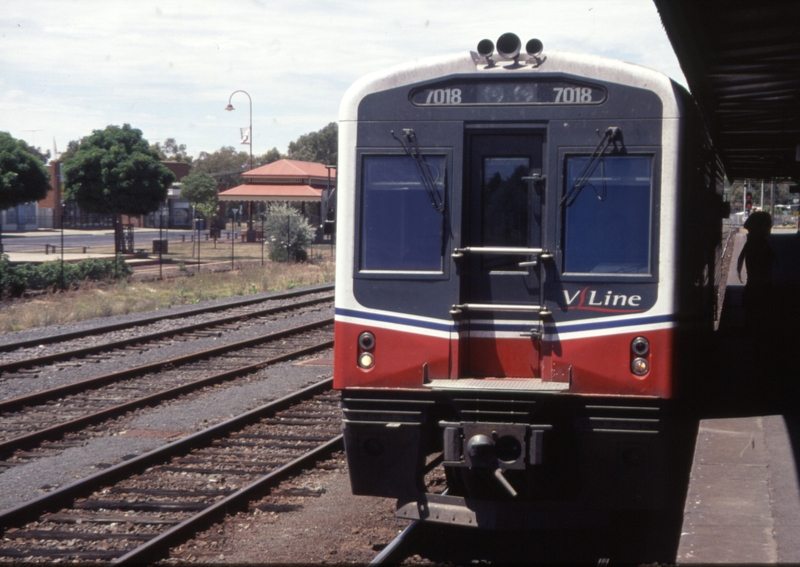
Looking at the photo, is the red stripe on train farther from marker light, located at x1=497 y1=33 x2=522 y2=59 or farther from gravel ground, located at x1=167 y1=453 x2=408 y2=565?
marker light, located at x1=497 y1=33 x2=522 y2=59

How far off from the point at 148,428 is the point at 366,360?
14.9 feet

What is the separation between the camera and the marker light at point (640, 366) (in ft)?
18.6

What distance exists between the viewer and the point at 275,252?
39.5m

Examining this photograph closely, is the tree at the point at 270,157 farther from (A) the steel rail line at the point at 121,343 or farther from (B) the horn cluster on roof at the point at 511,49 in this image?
(B) the horn cluster on roof at the point at 511,49

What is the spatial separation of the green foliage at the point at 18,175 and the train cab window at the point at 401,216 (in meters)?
30.5

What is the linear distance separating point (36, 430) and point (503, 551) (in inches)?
225

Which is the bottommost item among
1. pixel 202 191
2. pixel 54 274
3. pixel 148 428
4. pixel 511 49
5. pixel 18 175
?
pixel 148 428

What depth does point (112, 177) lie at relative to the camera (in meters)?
40.8

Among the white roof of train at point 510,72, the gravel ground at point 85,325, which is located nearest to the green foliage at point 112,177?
the gravel ground at point 85,325

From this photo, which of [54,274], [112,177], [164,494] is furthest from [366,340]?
[112,177]

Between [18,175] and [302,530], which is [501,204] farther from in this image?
[18,175]

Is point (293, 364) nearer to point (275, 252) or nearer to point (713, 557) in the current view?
point (713, 557)

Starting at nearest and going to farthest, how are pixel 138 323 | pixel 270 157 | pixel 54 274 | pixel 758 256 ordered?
pixel 758 256 < pixel 138 323 < pixel 54 274 < pixel 270 157

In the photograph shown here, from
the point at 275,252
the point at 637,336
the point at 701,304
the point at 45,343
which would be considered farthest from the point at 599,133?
the point at 275,252
